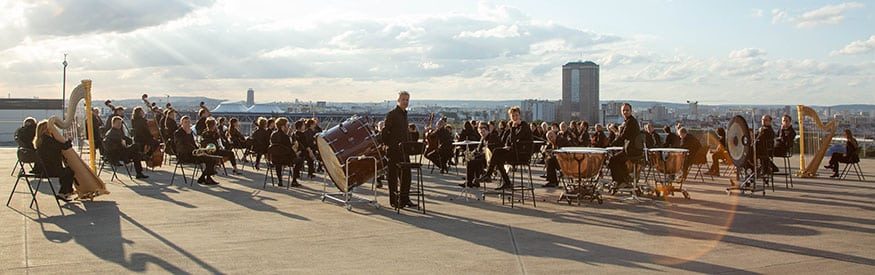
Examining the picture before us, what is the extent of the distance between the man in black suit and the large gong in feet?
20.3

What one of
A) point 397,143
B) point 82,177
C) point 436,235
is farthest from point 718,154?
point 82,177

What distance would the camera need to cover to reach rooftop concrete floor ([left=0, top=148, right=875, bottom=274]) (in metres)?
7.48

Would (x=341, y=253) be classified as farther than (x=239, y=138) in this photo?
No

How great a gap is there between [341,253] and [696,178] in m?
12.5

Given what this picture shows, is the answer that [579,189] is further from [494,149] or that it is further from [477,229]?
[477,229]

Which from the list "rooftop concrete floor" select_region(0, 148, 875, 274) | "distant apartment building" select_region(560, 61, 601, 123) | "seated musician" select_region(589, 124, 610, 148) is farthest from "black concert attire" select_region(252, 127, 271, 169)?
"distant apartment building" select_region(560, 61, 601, 123)

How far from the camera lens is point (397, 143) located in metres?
11.7

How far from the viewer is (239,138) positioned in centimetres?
2042

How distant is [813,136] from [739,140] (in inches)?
279

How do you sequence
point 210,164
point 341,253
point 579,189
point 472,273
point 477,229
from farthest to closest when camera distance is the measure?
point 210,164 → point 579,189 → point 477,229 → point 341,253 → point 472,273

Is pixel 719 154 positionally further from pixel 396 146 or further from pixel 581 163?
pixel 396 146

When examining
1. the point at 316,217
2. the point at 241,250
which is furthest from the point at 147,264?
the point at 316,217

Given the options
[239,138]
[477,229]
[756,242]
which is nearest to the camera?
[756,242]

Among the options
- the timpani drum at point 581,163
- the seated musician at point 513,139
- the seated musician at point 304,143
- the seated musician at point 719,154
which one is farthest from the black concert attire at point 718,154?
the seated musician at point 304,143
